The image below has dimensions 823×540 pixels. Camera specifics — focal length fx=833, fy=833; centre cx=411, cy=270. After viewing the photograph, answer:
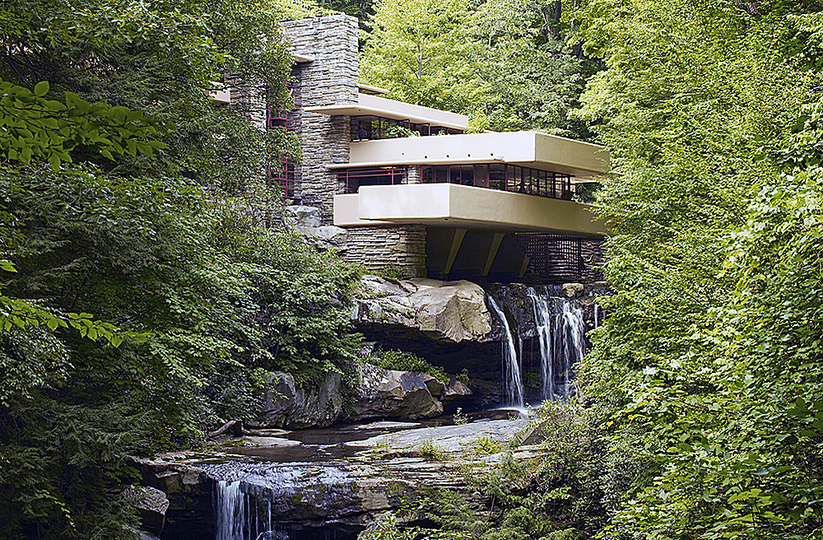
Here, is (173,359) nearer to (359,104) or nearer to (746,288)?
(746,288)

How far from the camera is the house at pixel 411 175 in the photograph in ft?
77.7

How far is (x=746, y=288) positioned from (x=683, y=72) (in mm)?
10450

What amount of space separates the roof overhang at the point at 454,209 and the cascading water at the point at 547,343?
2372mm

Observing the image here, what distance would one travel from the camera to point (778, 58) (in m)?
10.8

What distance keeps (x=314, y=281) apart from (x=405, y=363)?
3628 millimetres

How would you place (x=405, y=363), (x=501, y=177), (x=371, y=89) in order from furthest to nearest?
(x=371, y=89) < (x=501, y=177) < (x=405, y=363)

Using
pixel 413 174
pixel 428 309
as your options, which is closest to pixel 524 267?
pixel 413 174

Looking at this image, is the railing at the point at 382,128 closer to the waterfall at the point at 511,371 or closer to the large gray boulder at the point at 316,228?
the large gray boulder at the point at 316,228

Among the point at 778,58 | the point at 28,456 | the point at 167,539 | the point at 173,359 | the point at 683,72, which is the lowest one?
the point at 167,539

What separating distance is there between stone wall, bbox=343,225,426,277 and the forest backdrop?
15.5 ft

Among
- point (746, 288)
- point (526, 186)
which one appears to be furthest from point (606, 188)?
point (746, 288)

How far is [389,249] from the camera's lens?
2405 centimetres

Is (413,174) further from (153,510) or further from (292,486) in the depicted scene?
(153,510)

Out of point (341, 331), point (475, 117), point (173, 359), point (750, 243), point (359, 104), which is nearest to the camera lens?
point (750, 243)
